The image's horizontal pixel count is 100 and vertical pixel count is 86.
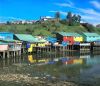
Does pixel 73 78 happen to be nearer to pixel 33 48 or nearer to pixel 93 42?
pixel 33 48

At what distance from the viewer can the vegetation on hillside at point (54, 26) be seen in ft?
353

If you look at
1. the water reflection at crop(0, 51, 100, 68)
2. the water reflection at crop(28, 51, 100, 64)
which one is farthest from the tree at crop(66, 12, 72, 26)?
the water reflection at crop(0, 51, 100, 68)

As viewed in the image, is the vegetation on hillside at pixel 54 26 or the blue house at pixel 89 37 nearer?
the blue house at pixel 89 37

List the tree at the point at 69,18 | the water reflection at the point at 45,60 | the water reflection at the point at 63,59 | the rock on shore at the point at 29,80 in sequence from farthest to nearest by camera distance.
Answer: the tree at the point at 69,18, the water reflection at the point at 63,59, the water reflection at the point at 45,60, the rock on shore at the point at 29,80

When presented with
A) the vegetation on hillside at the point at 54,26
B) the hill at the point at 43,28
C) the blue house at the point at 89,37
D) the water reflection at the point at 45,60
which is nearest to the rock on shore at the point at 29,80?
the water reflection at the point at 45,60

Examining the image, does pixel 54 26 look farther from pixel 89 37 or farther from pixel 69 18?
pixel 89 37

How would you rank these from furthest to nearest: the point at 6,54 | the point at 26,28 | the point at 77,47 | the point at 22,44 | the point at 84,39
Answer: the point at 26,28, the point at 84,39, the point at 77,47, the point at 22,44, the point at 6,54

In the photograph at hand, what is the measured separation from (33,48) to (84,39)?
29156mm

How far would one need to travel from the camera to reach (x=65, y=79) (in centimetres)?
3275

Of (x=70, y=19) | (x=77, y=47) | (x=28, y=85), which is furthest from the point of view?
(x=70, y=19)

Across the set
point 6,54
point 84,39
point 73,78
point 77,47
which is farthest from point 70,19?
point 73,78

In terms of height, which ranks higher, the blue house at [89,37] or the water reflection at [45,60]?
the blue house at [89,37]

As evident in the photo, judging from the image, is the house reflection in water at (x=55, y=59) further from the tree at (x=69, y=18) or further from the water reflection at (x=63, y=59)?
the tree at (x=69, y=18)

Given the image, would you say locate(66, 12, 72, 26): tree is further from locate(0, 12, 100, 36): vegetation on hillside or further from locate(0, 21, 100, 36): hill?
locate(0, 21, 100, 36): hill
